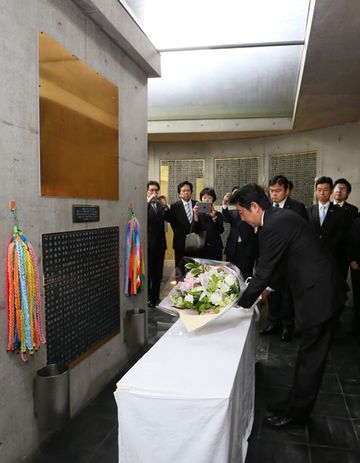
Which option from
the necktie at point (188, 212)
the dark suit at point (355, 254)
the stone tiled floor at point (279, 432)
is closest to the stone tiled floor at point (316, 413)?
the stone tiled floor at point (279, 432)

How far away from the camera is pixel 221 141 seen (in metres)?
7.45

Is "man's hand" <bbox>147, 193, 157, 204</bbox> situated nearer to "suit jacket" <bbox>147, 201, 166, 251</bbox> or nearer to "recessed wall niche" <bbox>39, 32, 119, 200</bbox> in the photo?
"suit jacket" <bbox>147, 201, 166, 251</bbox>

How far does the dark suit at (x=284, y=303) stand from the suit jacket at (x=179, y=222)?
1.46m

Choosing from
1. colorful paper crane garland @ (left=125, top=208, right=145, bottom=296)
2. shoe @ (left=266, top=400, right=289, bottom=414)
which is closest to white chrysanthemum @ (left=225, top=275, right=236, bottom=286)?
shoe @ (left=266, top=400, right=289, bottom=414)

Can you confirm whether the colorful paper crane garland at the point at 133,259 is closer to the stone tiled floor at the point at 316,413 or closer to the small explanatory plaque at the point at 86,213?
the small explanatory plaque at the point at 86,213

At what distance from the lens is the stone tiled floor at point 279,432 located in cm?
210

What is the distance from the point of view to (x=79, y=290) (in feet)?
8.30

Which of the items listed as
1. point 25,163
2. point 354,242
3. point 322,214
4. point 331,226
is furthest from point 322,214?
point 25,163

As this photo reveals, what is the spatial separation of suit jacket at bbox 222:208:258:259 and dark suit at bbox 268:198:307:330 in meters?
0.72

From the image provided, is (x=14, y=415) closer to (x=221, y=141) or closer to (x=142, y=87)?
(x=142, y=87)

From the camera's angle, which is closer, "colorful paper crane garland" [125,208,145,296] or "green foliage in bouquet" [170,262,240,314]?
"green foliage in bouquet" [170,262,240,314]

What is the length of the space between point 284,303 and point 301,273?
72.8 inches

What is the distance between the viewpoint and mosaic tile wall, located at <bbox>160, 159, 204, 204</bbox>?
7.59m

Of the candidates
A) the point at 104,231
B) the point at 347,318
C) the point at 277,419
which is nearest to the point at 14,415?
the point at 104,231
